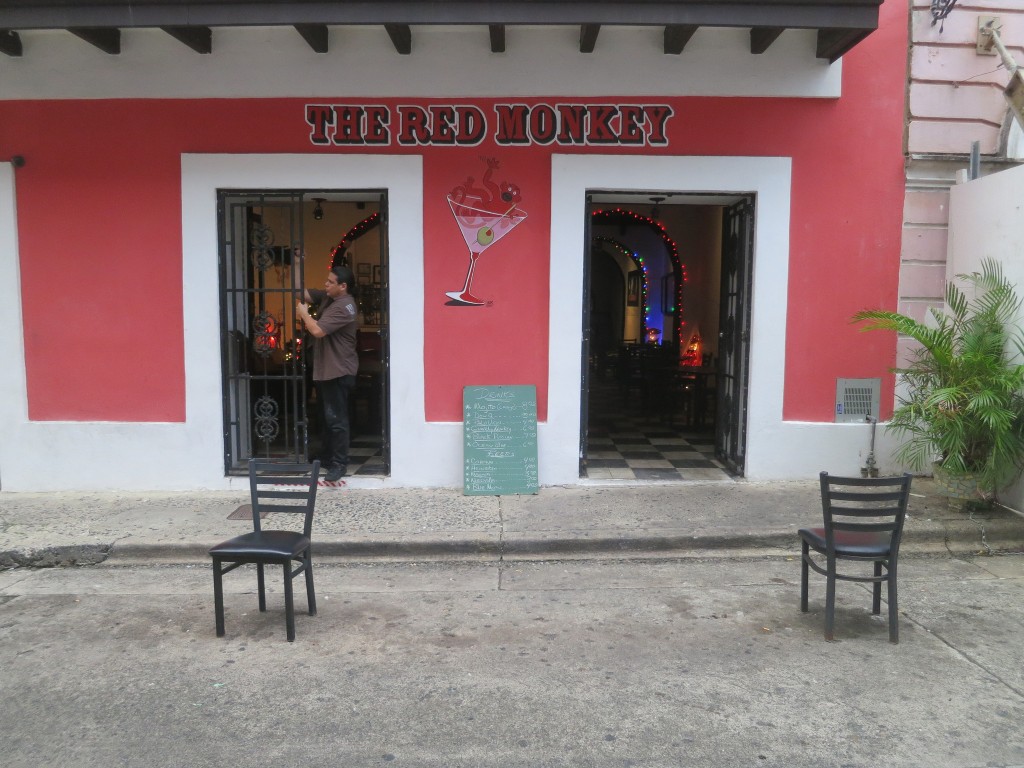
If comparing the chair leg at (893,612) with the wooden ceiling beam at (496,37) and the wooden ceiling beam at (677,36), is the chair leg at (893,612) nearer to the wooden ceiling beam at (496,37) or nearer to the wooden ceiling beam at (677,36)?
the wooden ceiling beam at (677,36)

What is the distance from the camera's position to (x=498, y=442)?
6973 mm

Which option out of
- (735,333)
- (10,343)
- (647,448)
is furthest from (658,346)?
(10,343)

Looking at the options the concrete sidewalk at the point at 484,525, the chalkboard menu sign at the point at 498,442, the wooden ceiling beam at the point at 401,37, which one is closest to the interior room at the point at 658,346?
the chalkboard menu sign at the point at 498,442

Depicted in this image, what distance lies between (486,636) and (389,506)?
253 cm

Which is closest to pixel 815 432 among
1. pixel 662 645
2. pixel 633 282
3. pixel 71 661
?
pixel 662 645

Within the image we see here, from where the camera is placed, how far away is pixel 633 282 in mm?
16828

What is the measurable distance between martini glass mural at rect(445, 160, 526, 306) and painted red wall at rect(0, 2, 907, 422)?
86mm

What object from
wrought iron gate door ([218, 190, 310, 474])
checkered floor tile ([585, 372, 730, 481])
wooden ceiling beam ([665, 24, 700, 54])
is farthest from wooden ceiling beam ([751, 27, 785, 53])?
wrought iron gate door ([218, 190, 310, 474])

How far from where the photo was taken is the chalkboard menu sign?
22.8ft

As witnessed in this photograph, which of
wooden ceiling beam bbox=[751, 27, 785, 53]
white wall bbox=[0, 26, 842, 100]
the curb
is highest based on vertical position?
wooden ceiling beam bbox=[751, 27, 785, 53]

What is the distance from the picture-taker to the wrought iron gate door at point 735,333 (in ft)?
23.7

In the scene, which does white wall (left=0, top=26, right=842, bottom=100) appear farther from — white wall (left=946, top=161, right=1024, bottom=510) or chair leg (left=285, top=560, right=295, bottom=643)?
chair leg (left=285, top=560, right=295, bottom=643)

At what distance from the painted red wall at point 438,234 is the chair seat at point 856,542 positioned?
3.00 m

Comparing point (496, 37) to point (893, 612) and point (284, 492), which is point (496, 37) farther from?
point (893, 612)
